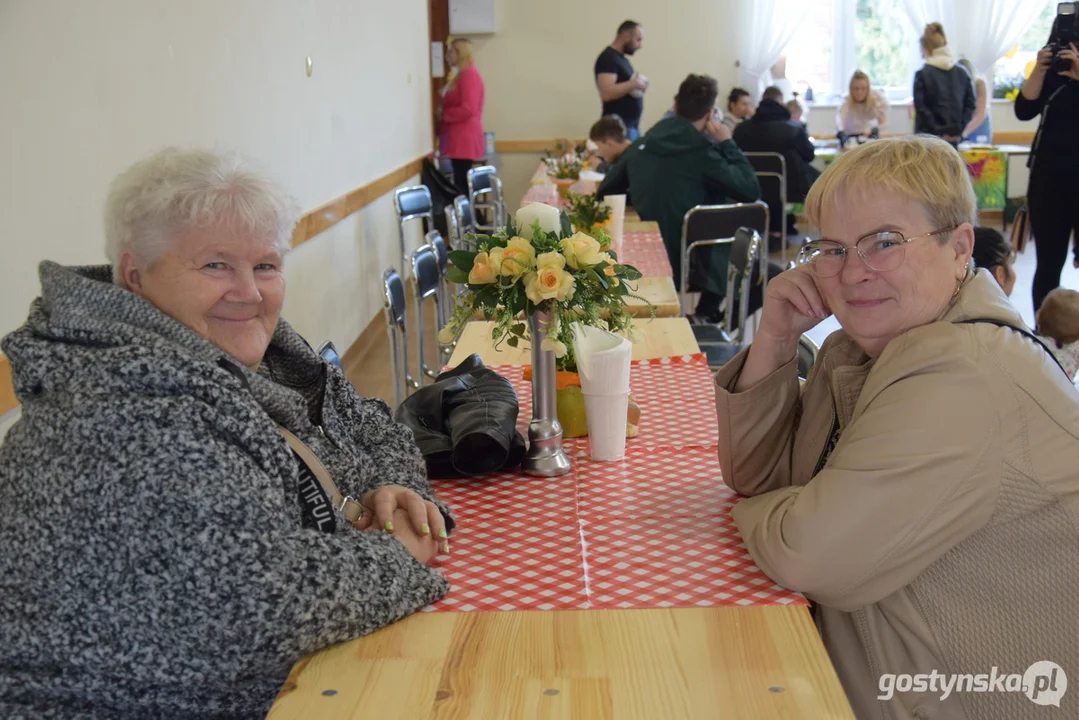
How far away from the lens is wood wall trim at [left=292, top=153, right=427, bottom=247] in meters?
4.79

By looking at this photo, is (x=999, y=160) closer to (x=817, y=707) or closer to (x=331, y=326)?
(x=331, y=326)

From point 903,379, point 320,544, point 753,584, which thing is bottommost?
point 753,584

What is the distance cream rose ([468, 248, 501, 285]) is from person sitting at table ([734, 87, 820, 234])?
21.3ft

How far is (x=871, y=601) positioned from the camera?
4.91 feet

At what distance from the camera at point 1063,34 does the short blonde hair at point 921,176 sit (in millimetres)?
4030

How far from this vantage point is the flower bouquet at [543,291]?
75.4 inches

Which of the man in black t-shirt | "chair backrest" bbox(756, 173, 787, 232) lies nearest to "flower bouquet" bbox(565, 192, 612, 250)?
"chair backrest" bbox(756, 173, 787, 232)

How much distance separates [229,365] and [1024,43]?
10.5 meters

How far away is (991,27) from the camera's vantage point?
10031 millimetres

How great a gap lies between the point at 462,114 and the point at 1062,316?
594cm

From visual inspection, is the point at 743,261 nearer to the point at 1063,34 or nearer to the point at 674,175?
the point at 674,175

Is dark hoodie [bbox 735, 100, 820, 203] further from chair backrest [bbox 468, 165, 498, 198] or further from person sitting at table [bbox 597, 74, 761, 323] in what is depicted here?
person sitting at table [bbox 597, 74, 761, 323]

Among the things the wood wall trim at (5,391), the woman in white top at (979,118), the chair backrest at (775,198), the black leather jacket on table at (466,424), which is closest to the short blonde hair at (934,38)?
the woman in white top at (979,118)

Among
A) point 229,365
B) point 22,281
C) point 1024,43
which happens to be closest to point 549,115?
point 1024,43
